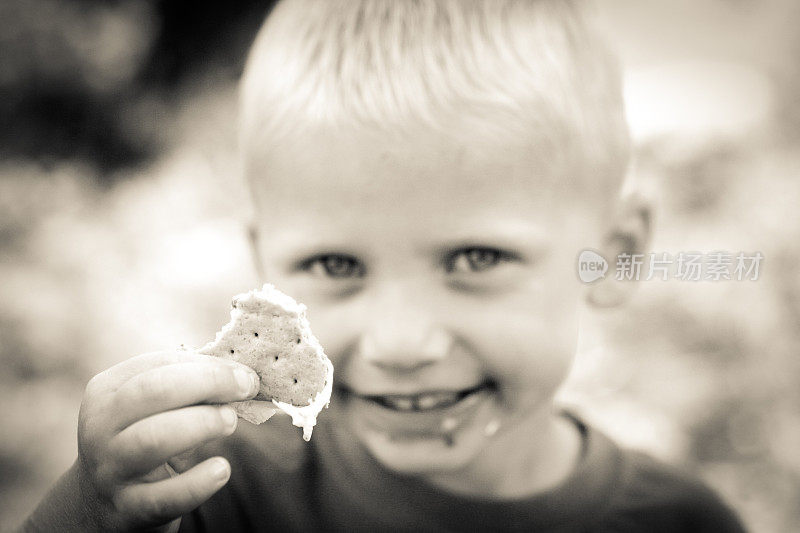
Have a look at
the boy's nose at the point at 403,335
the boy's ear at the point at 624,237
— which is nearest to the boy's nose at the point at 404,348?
the boy's nose at the point at 403,335

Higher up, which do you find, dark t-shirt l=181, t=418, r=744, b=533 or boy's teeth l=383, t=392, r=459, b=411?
boy's teeth l=383, t=392, r=459, b=411

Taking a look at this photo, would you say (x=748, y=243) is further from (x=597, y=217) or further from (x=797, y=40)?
(x=597, y=217)

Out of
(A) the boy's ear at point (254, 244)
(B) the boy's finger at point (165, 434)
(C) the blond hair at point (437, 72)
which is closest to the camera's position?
(B) the boy's finger at point (165, 434)

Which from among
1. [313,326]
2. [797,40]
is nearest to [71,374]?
[313,326]

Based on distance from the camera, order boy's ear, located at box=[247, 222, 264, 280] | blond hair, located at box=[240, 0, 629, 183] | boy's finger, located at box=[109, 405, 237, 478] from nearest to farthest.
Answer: boy's finger, located at box=[109, 405, 237, 478]
blond hair, located at box=[240, 0, 629, 183]
boy's ear, located at box=[247, 222, 264, 280]

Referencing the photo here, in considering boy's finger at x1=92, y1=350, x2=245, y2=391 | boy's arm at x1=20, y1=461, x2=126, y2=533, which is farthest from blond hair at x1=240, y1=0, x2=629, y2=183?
boy's arm at x1=20, y1=461, x2=126, y2=533

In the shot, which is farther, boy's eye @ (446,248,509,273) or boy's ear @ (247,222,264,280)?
boy's ear @ (247,222,264,280)

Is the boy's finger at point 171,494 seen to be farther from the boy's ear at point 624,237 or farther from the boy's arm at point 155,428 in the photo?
the boy's ear at point 624,237

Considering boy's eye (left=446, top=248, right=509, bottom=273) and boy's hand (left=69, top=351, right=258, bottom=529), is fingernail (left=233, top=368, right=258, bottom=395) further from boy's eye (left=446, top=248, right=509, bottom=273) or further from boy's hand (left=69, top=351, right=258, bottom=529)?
boy's eye (left=446, top=248, right=509, bottom=273)
